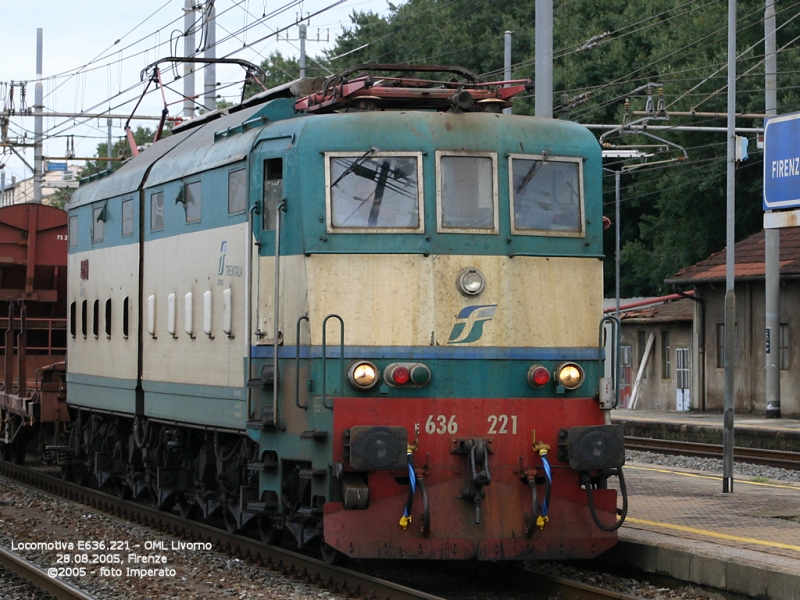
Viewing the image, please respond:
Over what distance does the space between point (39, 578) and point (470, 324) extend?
4.19 m

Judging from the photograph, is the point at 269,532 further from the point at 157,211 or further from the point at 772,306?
the point at 772,306

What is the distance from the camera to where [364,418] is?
996cm

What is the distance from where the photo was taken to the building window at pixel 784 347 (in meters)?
32.3

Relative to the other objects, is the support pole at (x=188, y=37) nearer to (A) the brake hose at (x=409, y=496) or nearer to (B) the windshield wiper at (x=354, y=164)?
(B) the windshield wiper at (x=354, y=164)

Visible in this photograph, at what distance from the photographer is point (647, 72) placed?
46.5 metres

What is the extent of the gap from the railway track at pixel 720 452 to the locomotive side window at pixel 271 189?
38.6ft

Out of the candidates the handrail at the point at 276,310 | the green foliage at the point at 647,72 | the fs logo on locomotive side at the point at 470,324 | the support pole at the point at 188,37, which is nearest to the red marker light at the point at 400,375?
the fs logo on locomotive side at the point at 470,324

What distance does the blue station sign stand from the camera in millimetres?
13227

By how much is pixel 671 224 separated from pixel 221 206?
37654 millimetres

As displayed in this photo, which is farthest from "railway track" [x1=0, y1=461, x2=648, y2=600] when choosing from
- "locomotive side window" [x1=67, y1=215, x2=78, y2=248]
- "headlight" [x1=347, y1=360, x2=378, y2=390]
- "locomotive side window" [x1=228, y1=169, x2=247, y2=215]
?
"locomotive side window" [x1=67, y1=215, x2=78, y2=248]

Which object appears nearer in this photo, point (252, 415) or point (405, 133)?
point (405, 133)

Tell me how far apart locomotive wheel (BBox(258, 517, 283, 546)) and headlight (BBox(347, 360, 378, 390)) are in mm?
2445

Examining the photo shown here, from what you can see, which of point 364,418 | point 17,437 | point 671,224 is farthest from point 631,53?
point 364,418

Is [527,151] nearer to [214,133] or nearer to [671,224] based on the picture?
[214,133]
